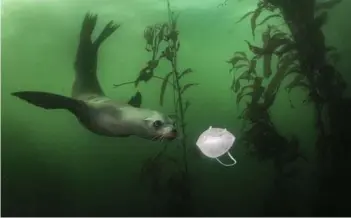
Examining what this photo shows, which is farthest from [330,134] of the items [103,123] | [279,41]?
[103,123]

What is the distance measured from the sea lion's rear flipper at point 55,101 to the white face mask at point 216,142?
0.58 meters

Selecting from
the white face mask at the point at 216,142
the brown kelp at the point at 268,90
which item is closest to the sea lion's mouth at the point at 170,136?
the white face mask at the point at 216,142

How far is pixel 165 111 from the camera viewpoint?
2.09 m

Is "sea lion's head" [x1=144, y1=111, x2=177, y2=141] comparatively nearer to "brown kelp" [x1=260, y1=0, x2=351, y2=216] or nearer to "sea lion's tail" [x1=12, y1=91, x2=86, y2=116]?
"sea lion's tail" [x1=12, y1=91, x2=86, y2=116]

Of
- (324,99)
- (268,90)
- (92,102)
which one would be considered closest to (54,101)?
(92,102)

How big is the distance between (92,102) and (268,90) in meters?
0.82

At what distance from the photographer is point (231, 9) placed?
2.10 m

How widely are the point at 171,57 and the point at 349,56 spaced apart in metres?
0.81

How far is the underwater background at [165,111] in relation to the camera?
207 centimetres

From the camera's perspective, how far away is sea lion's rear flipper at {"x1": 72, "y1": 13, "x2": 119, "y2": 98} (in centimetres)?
212

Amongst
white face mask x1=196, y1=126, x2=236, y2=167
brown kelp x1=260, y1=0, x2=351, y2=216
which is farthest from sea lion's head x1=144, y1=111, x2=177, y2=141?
brown kelp x1=260, y1=0, x2=351, y2=216

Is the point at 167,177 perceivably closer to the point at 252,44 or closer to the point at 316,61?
the point at 252,44

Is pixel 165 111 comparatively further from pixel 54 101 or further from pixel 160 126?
pixel 54 101

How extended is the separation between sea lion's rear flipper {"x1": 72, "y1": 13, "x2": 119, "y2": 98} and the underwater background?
1.1 inches
